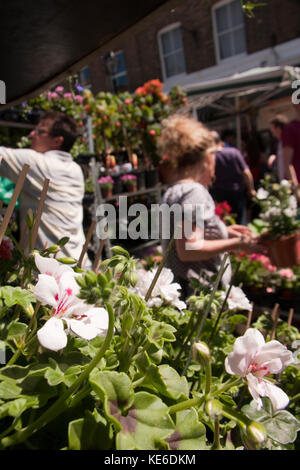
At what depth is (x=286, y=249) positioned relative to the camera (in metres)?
2.02

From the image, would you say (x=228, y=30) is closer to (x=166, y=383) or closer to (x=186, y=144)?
(x=186, y=144)

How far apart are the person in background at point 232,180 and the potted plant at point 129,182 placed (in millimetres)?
908

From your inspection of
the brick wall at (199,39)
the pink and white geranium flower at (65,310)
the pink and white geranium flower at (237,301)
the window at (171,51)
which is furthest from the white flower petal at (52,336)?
the window at (171,51)

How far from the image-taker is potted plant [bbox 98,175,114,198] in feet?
12.8

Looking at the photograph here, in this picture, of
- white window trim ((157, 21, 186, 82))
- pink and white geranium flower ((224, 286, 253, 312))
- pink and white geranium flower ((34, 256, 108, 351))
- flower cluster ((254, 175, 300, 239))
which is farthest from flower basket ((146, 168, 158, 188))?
white window trim ((157, 21, 186, 82))

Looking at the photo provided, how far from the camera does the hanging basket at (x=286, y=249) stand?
6.62 ft

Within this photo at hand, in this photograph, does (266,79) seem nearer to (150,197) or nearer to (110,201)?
(150,197)

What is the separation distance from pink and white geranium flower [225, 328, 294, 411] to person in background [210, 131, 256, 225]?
389cm

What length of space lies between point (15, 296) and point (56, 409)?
0.15 m

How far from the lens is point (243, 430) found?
50 centimetres

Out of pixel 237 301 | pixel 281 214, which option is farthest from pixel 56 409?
pixel 281 214

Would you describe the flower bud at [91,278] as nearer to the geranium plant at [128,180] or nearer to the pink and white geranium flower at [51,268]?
the pink and white geranium flower at [51,268]

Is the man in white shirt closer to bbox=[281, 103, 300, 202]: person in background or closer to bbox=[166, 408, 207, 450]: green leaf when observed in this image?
bbox=[166, 408, 207, 450]: green leaf
